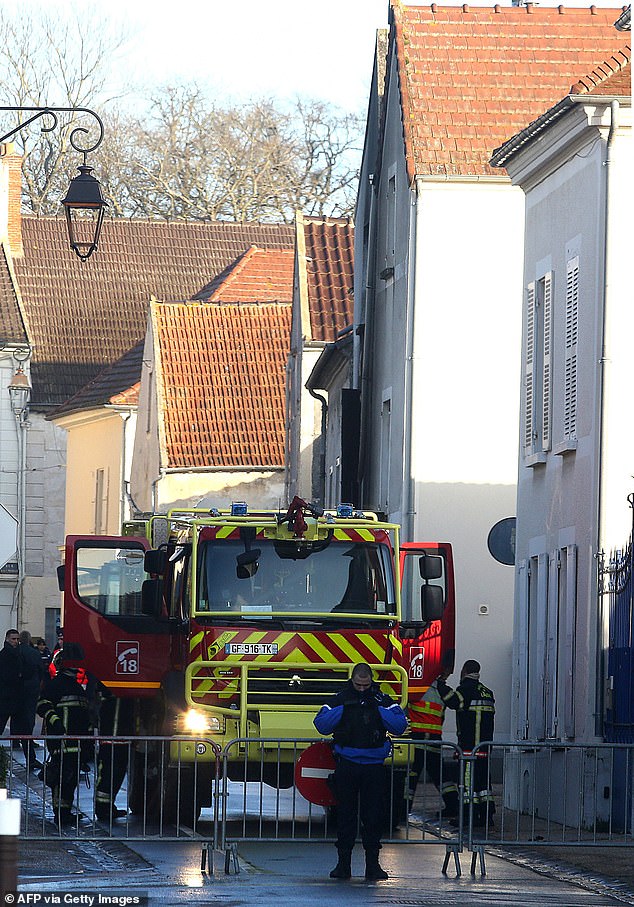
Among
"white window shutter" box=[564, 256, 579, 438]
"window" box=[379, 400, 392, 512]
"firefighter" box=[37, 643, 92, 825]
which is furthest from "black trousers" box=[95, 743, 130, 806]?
"window" box=[379, 400, 392, 512]

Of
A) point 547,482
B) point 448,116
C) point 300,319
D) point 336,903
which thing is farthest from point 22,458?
point 336,903

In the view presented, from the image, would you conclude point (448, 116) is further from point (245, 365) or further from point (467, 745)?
point (245, 365)

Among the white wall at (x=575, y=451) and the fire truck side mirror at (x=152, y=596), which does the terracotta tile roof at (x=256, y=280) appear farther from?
the fire truck side mirror at (x=152, y=596)

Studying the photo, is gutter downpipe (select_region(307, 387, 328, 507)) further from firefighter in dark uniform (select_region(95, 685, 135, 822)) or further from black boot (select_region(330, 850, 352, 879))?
black boot (select_region(330, 850, 352, 879))

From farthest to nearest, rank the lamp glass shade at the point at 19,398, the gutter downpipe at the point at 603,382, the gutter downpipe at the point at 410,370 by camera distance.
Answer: the lamp glass shade at the point at 19,398 → the gutter downpipe at the point at 410,370 → the gutter downpipe at the point at 603,382

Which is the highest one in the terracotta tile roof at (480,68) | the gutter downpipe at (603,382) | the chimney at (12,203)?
the chimney at (12,203)

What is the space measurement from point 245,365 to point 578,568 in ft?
84.8

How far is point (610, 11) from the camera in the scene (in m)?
29.8

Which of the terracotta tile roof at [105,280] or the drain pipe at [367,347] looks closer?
the drain pipe at [367,347]

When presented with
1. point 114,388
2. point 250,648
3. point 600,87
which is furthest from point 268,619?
point 114,388

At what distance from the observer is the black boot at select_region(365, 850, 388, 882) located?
14062 mm

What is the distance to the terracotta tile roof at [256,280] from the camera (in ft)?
168

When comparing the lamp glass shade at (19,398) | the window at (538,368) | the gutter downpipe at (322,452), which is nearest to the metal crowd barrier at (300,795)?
the window at (538,368)

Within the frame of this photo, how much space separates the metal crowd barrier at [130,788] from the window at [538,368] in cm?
544
